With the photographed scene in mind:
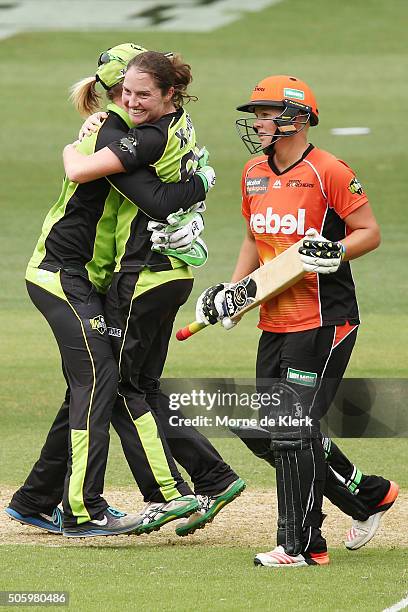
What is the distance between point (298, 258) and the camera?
5.96 m

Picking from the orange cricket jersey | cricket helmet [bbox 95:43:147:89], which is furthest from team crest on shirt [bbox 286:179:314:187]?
cricket helmet [bbox 95:43:147:89]

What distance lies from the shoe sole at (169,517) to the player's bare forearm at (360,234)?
1417 millimetres

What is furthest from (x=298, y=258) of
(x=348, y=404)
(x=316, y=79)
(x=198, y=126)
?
(x=316, y=79)

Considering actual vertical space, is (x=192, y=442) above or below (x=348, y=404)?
above

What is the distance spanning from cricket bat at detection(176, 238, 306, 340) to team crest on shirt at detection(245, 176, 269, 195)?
0.33 metres

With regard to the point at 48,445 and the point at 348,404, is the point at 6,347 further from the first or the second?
the point at 48,445

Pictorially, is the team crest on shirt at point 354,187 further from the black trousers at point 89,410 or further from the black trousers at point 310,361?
the black trousers at point 89,410

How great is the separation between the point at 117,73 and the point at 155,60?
0.28 m

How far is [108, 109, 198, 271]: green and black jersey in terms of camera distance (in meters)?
6.47

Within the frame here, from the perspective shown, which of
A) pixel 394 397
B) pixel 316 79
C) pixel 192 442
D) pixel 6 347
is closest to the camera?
pixel 192 442

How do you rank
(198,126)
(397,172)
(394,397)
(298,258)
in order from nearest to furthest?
1. (298,258)
2. (394,397)
3. (397,172)
4. (198,126)

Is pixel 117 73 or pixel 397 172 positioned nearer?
pixel 117 73

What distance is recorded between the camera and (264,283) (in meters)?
6.18

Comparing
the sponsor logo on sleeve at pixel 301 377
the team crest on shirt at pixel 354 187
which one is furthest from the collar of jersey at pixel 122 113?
the sponsor logo on sleeve at pixel 301 377
